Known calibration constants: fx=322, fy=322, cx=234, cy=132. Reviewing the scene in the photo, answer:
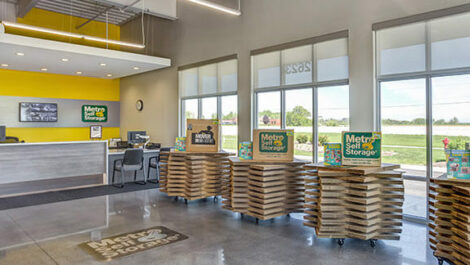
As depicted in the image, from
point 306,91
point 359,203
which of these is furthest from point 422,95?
point 359,203

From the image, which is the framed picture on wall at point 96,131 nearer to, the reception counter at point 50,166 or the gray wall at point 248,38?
the gray wall at point 248,38

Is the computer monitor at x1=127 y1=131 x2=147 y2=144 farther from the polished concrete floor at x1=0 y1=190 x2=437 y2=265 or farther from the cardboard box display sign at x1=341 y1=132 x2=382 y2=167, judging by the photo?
the cardboard box display sign at x1=341 y1=132 x2=382 y2=167

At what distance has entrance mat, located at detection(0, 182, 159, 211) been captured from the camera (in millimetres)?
6137

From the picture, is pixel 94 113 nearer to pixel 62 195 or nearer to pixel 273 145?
pixel 62 195

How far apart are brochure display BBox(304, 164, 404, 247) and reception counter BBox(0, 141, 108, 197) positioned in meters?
5.94

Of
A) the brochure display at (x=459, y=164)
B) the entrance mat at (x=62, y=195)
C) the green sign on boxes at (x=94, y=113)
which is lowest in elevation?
the entrance mat at (x=62, y=195)

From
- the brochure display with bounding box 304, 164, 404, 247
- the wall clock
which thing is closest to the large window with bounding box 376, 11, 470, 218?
the brochure display with bounding box 304, 164, 404, 247

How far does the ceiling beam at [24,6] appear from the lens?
28.9ft

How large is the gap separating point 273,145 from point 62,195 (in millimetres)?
4753

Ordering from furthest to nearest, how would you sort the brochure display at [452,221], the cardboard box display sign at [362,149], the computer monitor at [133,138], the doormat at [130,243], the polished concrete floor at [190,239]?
1. the computer monitor at [133,138]
2. the cardboard box display sign at [362,149]
3. the doormat at [130,243]
4. the polished concrete floor at [190,239]
5. the brochure display at [452,221]

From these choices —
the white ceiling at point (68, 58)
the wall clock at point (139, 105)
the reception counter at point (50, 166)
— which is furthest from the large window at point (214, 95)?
the reception counter at point (50, 166)

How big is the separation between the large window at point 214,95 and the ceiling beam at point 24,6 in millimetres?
4400

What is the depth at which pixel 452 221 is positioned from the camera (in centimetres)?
320

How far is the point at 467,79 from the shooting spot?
14.9 feet
